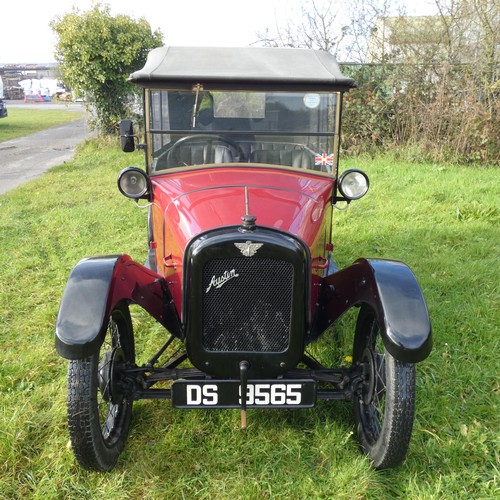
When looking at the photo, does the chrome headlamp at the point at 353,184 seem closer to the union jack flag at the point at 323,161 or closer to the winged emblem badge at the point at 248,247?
the union jack flag at the point at 323,161

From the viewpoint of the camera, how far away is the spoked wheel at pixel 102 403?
2.05 m

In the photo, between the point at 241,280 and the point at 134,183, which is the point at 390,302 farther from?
the point at 134,183

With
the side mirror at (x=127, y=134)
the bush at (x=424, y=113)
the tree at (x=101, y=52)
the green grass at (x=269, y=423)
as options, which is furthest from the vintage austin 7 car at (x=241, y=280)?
the tree at (x=101, y=52)

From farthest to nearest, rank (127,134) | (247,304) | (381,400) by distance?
(127,134), (381,400), (247,304)

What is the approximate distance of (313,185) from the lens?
116 inches

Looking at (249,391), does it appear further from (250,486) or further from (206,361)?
(250,486)

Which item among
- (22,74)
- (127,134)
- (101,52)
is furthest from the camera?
(22,74)

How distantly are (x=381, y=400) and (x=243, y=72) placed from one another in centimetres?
200

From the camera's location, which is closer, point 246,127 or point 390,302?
point 390,302

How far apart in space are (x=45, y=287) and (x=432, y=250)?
12.0ft

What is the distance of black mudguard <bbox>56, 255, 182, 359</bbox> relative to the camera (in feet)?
6.57

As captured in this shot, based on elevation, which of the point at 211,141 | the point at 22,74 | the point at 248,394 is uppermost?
the point at 211,141

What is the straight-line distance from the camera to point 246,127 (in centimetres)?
311

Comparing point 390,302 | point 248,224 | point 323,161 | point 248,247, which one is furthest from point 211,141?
point 390,302
